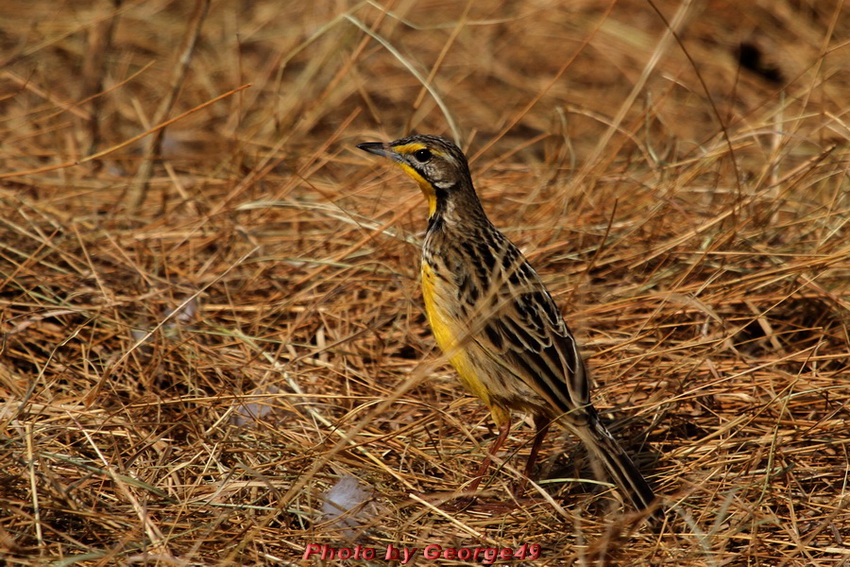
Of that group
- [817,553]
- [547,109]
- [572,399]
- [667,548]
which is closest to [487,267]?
[572,399]

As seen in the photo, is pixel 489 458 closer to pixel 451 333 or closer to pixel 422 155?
pixel 451 333

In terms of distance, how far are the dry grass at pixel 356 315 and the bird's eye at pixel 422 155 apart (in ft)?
3.12

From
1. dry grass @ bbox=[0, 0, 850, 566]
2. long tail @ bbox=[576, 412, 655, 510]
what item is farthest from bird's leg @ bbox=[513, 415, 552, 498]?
long tail @ bbox=[576, 412, 655, 510]

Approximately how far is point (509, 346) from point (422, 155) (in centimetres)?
157

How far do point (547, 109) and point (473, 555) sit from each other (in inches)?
264

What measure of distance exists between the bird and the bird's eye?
52 centimetres

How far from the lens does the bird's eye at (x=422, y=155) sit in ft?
20.0

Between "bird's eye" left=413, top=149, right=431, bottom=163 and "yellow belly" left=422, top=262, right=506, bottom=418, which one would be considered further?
"bird's eye" left=413, top=149, right=431, bottom=163

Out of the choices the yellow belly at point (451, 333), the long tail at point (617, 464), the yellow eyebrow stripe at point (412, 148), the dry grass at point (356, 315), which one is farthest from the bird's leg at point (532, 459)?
the yellow eyebrow stripe at point (412, 148)

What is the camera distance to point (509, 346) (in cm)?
516

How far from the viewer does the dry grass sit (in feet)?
15.6

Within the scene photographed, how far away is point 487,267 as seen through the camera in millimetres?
5531

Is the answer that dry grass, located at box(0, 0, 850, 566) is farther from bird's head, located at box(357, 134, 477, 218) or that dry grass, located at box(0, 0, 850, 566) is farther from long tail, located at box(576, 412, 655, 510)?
bird's head, located at box(357, 134, 477, 218)

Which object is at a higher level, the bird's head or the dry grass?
the bird's head
